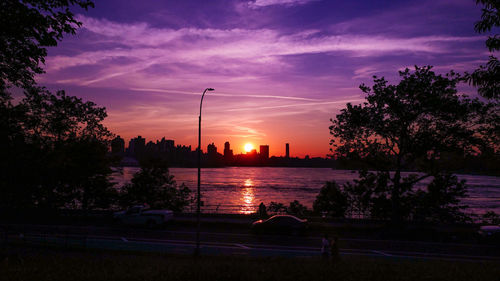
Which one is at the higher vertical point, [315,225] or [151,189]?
[151,189]

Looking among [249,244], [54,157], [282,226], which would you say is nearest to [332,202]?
[282,226]

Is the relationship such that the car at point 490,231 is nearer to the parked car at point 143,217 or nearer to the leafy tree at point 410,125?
the leafy tree at point 410,125

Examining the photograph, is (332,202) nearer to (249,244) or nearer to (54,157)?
(249,244)

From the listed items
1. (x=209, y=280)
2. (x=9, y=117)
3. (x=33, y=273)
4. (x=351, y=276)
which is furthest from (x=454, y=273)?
(x=9, y=117)

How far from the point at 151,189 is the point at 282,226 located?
21404 millimetres

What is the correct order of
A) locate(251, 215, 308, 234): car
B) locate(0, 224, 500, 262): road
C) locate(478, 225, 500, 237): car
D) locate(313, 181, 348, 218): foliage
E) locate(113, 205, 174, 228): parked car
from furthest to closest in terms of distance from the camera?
locate(313, 181, 348, 218): foliage → locate(113, 205, 174, 228): parked car → locate(251, 215, 308, 234): car → locate(478, 225, 500, 237): car → locate(0, 224, 500, 262): road

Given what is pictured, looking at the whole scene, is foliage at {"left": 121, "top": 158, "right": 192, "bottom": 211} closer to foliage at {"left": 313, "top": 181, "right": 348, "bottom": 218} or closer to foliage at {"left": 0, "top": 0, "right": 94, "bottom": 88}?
foliage at {"left": 313, "top": 181, "right": 348, "bottom": 218}

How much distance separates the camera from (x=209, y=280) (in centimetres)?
894

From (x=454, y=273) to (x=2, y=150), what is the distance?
33.0 metres

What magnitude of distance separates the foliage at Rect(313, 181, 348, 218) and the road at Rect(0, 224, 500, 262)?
1102cm

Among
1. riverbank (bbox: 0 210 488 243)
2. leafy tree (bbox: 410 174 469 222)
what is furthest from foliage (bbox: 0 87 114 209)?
leafy tree (bbox: 410 174 469 222)

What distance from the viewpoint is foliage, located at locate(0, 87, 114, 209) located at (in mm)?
30484

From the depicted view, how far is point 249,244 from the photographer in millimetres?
21797

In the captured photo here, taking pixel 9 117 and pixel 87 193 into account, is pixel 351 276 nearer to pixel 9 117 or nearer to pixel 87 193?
pixel 9 117
